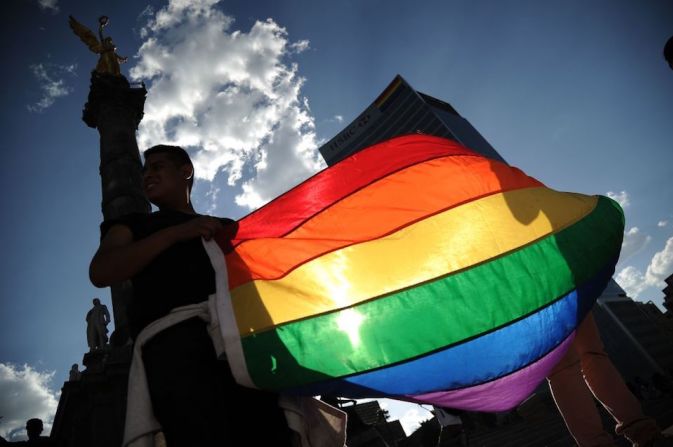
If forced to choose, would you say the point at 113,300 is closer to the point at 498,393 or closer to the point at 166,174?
the point at 166,174

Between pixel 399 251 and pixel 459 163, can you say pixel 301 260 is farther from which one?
pixel 459 163

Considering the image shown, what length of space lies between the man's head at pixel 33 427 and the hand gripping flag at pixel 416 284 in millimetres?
6859

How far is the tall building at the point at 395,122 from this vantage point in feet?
286

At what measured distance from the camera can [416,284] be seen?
1711 millimetres

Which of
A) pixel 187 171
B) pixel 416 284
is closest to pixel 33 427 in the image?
pixel 187 171

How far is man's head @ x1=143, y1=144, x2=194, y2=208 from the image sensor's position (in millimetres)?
1730

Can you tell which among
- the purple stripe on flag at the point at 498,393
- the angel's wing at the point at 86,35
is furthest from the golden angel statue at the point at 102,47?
the purple stripe on flag at the point at 498,393

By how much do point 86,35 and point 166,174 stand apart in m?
18.4

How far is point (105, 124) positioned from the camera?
535 inches

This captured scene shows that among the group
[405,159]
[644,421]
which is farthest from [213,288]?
[644,421]

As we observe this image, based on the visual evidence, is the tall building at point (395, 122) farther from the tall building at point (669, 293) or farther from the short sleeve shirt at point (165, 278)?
the short sleeve shirt at point (165, 278)

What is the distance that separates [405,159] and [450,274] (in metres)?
0.86

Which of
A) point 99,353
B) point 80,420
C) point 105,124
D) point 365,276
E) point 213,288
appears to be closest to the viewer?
point 213,288

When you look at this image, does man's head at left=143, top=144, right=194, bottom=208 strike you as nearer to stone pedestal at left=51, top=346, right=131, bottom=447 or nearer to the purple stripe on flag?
the purple stripe on flag
